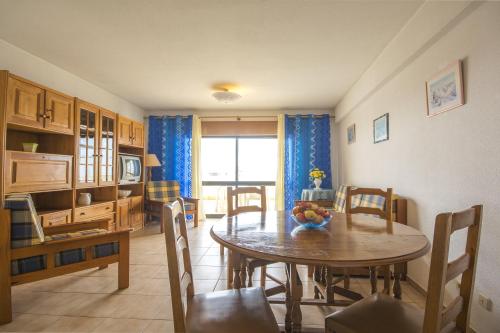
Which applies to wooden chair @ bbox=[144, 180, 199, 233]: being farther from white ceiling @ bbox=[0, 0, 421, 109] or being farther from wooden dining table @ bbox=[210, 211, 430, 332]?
wooden dining table @ bbox=[210, 211, 430, 332]

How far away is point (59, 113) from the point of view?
2.81 metres

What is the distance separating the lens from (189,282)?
1.26 m

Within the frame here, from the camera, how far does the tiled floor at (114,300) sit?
1749mm

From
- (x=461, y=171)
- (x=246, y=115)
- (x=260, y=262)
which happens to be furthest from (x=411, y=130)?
(x=246, y=115)

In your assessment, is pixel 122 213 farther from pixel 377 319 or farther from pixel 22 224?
pixel 377 319

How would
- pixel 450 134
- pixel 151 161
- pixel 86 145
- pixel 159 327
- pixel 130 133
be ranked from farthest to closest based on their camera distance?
pixel 151 161, pixel 130 133, pixel 86 145, pixel 450 134, pixel 159 327

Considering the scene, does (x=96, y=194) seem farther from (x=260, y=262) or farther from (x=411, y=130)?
(x=411, y=130)

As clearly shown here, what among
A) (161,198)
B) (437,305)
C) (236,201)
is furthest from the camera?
(161,198)

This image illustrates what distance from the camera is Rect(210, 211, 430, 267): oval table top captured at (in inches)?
40.2

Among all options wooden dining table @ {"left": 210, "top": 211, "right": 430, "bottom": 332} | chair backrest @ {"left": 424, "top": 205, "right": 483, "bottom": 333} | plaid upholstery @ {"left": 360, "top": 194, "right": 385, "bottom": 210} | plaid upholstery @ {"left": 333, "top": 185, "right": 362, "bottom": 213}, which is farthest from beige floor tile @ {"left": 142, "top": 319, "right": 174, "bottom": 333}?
plaid upholstery @ {"left": 333, "top": 185, "right": 362, "bottom": 213}

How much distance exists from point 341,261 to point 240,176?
461cm

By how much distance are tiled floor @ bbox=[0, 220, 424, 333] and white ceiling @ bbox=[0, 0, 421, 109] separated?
245cm

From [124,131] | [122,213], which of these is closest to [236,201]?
[122,213]

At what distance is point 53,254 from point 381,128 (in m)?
3.63
